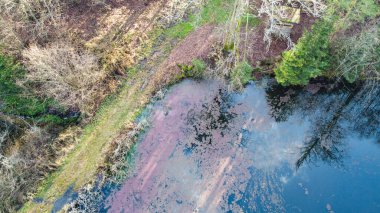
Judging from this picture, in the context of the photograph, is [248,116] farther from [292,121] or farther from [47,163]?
[47,163]

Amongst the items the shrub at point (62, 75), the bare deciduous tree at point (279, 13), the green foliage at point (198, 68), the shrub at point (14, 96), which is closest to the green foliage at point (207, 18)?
the bare deciduous tree at point (279, 13)

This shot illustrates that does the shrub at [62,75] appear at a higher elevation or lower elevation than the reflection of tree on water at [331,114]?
higher

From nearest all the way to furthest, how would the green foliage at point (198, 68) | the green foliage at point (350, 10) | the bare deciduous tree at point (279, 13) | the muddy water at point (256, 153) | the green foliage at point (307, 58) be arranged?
1. the green foliage at point (307, 58)
2. the bare deciduous tree at point (279, 13)
3. the muddy water at point (256, 153)
4. the green foliage at point (350, 10)
5. the green foliage at point (198, 68)

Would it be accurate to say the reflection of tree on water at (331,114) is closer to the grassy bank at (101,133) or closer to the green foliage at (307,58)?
the green foliage at (307,58)

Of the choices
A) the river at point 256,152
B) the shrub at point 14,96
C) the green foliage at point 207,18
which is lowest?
the river at point 256,152

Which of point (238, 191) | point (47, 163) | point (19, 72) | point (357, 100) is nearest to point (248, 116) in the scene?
point (238, 191)

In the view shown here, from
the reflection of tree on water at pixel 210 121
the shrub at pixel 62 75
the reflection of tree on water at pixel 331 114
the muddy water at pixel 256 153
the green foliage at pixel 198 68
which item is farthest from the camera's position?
the green foliage at pixel 198 68

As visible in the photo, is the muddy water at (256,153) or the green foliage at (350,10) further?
the green foliage at (350,10)
